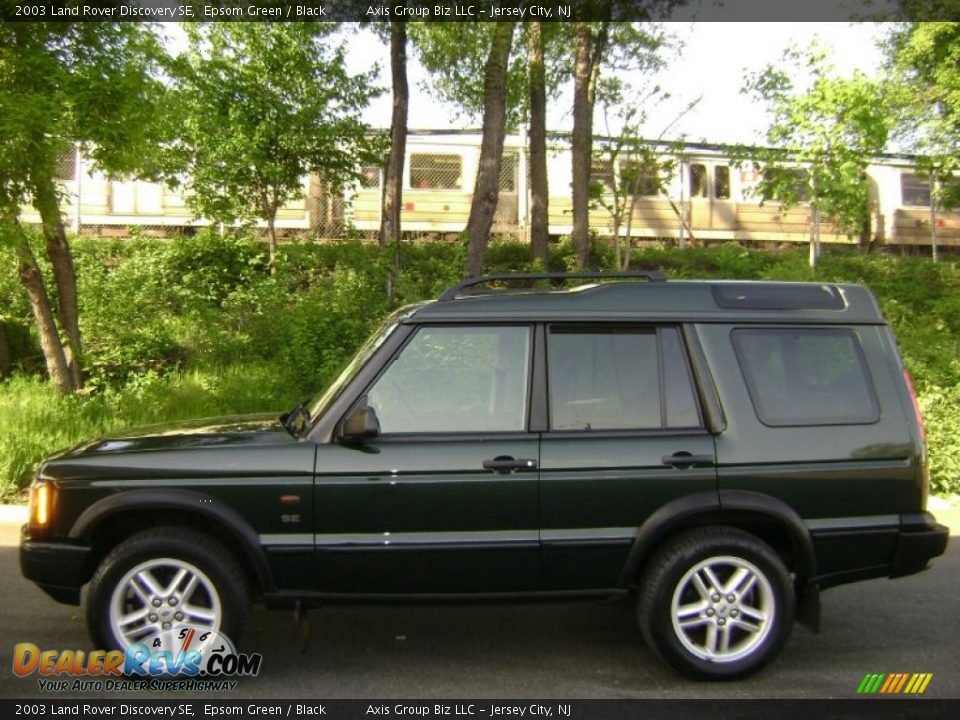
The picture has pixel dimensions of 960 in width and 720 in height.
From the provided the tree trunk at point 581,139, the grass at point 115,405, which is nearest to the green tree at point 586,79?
the tree trunk at point 581,139

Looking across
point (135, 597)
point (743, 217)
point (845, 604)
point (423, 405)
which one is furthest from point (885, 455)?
point (743, 217)

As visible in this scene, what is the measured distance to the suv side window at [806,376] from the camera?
4.30 metres

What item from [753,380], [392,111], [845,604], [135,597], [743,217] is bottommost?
[845,604]

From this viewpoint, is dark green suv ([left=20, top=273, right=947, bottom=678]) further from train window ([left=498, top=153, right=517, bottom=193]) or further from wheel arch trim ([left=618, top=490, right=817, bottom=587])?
train window ([left=498, top=153, right=517, bottom=193])

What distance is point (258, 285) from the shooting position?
14156 mm

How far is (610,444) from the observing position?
418 cm

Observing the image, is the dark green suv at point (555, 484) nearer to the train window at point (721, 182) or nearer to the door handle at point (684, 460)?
the door handle at point (684, 460)

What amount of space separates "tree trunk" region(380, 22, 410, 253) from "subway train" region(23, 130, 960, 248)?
0.54 meters

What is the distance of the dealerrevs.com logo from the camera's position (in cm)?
408

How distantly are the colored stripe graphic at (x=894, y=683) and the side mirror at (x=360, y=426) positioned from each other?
2625mm

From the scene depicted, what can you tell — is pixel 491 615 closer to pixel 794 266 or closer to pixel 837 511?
pixel 837 511

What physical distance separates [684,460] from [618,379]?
509mm

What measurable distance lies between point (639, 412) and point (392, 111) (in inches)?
546

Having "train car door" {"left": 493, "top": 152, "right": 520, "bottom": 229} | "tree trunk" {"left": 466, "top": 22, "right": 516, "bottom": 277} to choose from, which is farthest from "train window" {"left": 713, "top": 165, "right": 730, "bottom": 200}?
"tree trunk" {"left": 466, "top": 22, "right": 516, "bottom": 277}
